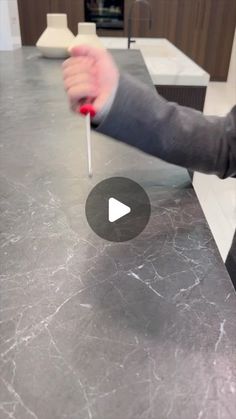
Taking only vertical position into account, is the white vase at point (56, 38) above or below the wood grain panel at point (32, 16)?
above

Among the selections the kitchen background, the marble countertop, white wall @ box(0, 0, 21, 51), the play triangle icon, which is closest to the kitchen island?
the marble countertop

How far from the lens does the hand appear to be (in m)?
0.51

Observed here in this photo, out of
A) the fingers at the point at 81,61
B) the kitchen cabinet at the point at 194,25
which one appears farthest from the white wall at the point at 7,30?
the kitchen cabinet at the point at 194,25

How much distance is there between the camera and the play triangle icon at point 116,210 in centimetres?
60

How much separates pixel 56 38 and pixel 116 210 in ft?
4.54

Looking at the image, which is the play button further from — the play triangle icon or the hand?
the hand

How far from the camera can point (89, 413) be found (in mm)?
323

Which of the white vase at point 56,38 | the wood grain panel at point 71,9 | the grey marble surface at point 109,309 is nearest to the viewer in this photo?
the grey marble surface at point 109,309

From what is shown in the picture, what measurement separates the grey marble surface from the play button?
0.01m

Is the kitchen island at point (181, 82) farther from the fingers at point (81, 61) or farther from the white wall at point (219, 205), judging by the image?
the fingers at point (81, 61)

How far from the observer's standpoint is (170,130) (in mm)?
573

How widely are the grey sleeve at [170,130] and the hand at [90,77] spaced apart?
0.7 inches

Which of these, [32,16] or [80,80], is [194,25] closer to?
[32,16]

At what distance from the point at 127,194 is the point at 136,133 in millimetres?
138
